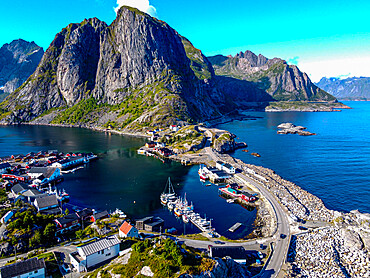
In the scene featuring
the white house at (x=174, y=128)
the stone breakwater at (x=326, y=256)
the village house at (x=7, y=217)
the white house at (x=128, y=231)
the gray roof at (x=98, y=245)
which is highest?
the white house at (x=174, y=128)

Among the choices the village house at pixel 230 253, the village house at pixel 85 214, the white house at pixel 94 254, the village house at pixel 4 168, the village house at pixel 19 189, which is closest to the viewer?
the white house at pixel 94 254

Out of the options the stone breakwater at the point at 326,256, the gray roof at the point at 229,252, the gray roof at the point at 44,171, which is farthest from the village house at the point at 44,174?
the stone breakwater at the point at 326,256

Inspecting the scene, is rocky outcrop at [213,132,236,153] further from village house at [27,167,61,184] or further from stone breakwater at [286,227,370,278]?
stone breakwater at [286,227,370,278]

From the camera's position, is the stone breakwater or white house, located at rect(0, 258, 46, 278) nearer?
white house, located at rect(0, 258, 46, 278)

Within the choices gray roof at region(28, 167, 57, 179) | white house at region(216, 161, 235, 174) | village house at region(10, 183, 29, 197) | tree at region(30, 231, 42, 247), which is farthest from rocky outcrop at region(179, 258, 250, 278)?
gray roof at region(28, 167, 57, 179)

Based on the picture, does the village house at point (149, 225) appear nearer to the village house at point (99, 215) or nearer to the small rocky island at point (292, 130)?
the village house at point (99, 215)

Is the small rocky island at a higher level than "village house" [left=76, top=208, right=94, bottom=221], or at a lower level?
higher
